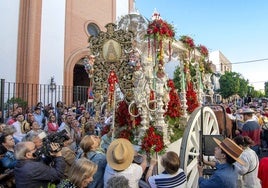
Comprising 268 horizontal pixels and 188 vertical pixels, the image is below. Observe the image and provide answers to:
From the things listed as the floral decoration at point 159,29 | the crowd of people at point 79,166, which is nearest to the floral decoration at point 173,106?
the floral decoration at point 159,29

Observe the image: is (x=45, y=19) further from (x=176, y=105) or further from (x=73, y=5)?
(x=176, y=105)

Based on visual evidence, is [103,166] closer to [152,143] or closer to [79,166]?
[79,166]

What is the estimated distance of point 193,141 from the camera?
4.60m

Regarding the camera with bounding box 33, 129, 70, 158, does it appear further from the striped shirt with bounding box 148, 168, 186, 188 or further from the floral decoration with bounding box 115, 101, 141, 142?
the floral decoration with bounding box 115, 101, 141, 142

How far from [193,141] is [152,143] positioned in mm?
693

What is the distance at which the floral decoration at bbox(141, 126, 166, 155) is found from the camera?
4.48 metres

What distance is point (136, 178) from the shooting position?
3291 millimetres

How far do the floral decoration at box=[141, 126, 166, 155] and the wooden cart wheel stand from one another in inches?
18.6

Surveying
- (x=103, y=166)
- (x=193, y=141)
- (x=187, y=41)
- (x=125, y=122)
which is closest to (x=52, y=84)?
(x=187, y=41)

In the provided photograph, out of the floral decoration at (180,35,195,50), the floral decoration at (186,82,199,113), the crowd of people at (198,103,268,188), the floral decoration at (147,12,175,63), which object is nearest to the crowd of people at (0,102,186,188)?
the crowd of people at (198,103,268,188)

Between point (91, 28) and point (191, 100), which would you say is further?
point (91, 28)

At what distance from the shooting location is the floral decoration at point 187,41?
6445 millimetres

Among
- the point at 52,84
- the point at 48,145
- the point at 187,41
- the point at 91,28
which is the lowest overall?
the point at 48,145

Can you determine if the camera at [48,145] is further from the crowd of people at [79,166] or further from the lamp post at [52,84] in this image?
the lamp post at [52,84]
